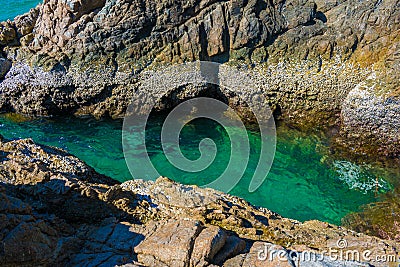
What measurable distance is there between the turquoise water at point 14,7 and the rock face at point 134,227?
16.4 metres

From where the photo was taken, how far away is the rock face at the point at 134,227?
195 inches

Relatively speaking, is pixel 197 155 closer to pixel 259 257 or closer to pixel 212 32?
pixel 212 32

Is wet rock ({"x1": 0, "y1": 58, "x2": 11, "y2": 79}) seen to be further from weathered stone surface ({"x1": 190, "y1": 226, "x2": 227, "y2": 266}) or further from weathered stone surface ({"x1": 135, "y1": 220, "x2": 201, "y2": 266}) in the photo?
weathered stone surface ({"x1": 190, "y1": 226, "x2": 227, "y2": 266})

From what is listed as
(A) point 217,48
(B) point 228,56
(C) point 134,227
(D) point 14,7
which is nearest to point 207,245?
(C) point 134,227

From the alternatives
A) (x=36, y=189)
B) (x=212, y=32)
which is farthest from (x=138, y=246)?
(x=212, y=32)

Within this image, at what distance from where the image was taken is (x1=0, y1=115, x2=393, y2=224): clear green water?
11180mm

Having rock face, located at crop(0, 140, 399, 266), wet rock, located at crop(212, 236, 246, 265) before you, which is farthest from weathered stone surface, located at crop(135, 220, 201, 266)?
wet rock, located at crop(212, 236, 246, 265)

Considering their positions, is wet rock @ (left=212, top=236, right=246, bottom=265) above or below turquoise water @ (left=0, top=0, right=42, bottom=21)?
below

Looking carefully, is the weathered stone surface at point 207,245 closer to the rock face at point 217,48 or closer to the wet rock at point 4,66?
the rock face at point 217,48

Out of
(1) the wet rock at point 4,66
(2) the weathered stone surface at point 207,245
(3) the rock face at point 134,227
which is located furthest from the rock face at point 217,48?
(2) the weathered stone surface at point 207,245

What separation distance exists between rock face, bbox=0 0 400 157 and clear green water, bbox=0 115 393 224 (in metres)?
0.93

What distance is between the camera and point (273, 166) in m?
12.6

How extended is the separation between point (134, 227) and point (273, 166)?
757cm

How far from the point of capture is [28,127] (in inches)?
566
